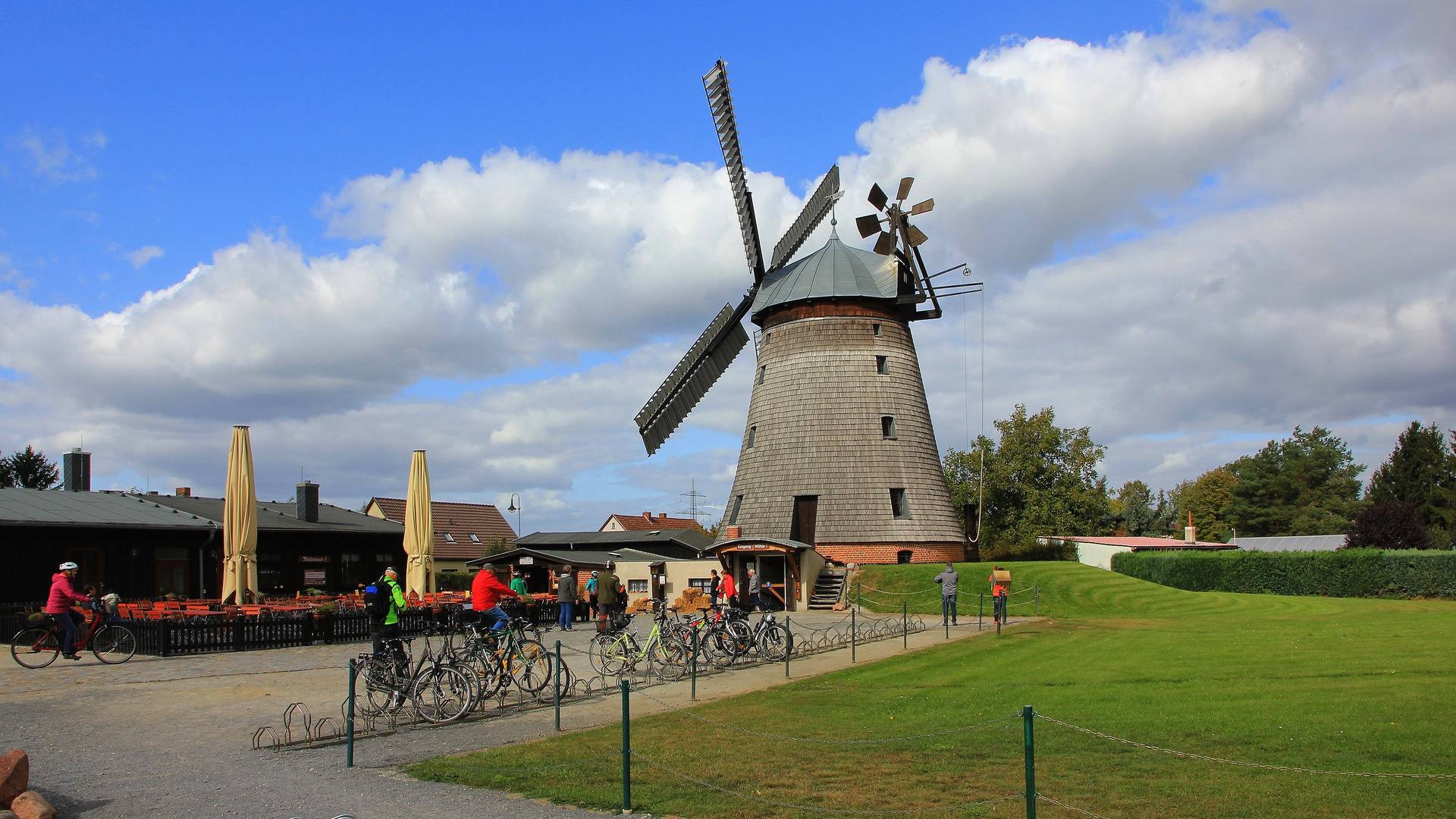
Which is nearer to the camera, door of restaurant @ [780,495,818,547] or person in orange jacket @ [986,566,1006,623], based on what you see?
person in orange jacket @ [986,566,1006,623]

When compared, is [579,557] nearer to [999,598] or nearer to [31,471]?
[999,598]

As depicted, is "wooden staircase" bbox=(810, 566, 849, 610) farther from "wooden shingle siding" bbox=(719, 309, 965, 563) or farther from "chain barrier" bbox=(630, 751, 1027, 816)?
"chain barrier" bbox=(630, 751, 1027, 816)

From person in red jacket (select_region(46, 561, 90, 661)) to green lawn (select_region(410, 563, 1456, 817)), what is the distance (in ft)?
37.0

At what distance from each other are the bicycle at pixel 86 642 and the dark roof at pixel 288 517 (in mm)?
14444

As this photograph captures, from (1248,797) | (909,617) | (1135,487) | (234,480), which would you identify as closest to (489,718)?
(1248,797)

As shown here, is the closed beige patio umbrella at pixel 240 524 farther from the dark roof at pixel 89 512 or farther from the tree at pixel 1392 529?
the tree at pixel 1392 529

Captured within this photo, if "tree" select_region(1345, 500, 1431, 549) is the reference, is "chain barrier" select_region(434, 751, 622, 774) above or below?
above

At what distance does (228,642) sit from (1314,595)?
3667cm

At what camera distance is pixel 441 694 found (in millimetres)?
12102

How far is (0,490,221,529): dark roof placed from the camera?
25359 mm

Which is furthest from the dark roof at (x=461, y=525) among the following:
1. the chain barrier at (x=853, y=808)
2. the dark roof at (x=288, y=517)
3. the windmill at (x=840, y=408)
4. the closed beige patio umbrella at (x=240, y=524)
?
the chain barrier at (x=853, y=808)

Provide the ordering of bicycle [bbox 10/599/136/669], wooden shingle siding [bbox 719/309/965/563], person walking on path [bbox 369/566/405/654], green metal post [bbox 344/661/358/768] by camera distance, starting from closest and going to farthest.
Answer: green metal post [bbox 344/661/358/768] < person walking on path [bbox 369/566/405/654] < bicycle [bbox 10/599/136/669] < wooden shingle siding [bbox 719/309/965/563]

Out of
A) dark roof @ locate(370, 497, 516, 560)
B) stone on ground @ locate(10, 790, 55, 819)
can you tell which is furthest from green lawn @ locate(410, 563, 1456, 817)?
dark roof @ locate(370, 497, 516, 560)

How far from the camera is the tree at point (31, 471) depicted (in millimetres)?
55250
